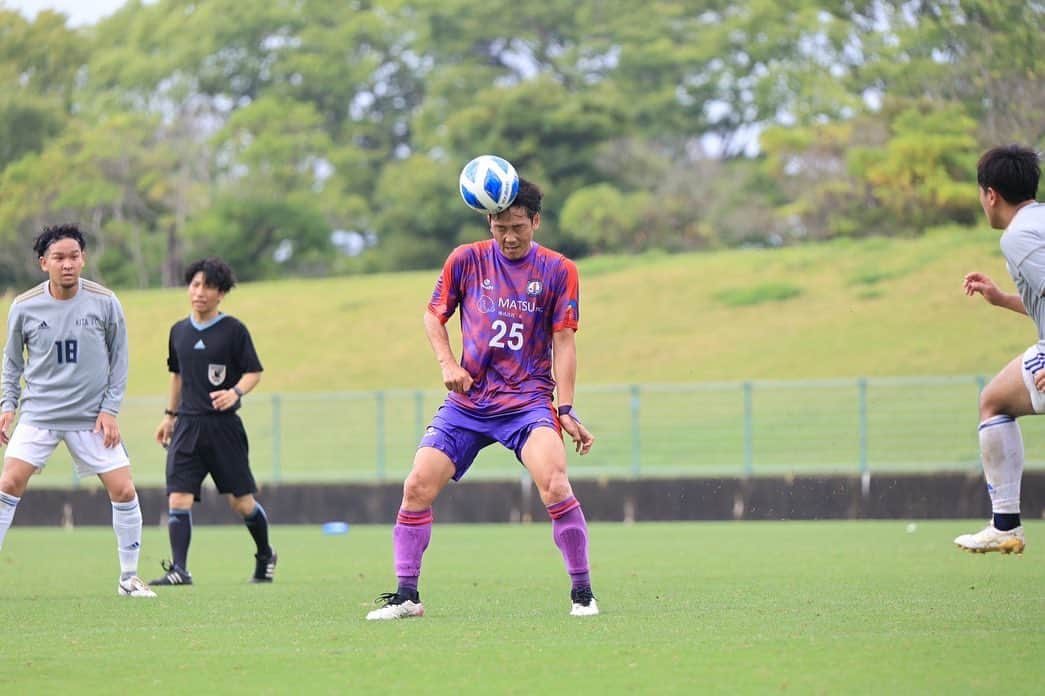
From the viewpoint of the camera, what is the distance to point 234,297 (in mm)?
45344

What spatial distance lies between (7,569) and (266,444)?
1498 cm

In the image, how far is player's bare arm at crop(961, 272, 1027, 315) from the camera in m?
7.95

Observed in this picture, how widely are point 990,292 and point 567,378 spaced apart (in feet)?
7.04

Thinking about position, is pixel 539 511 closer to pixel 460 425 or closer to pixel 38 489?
pixel 38 489

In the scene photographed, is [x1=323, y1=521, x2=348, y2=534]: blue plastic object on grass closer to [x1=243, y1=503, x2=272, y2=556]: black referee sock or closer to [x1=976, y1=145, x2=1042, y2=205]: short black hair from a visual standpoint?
[x1=243, y1=503, x2=272, y2=556]: black referee sock

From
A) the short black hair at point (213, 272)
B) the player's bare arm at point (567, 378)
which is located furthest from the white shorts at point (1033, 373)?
the short black hair at point (213, 272)

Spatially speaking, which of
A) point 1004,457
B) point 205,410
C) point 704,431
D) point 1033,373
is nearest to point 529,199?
point 1033,373

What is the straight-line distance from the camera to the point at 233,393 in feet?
36.7

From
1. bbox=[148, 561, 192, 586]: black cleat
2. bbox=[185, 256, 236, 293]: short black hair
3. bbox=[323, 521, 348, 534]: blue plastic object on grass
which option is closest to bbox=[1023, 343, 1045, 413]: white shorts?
bbox=[185, 256, 236, 293]: short black hair

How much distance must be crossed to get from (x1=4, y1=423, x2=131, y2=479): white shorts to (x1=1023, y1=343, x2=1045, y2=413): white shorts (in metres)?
5.29

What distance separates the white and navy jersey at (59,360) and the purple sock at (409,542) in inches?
102

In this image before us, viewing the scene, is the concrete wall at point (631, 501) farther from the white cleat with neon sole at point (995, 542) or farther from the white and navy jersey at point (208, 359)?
the white cleat with neon sole at point (995, 542)

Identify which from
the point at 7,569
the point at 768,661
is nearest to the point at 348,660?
the point at 768,661

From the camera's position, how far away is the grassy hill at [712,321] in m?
33.5
